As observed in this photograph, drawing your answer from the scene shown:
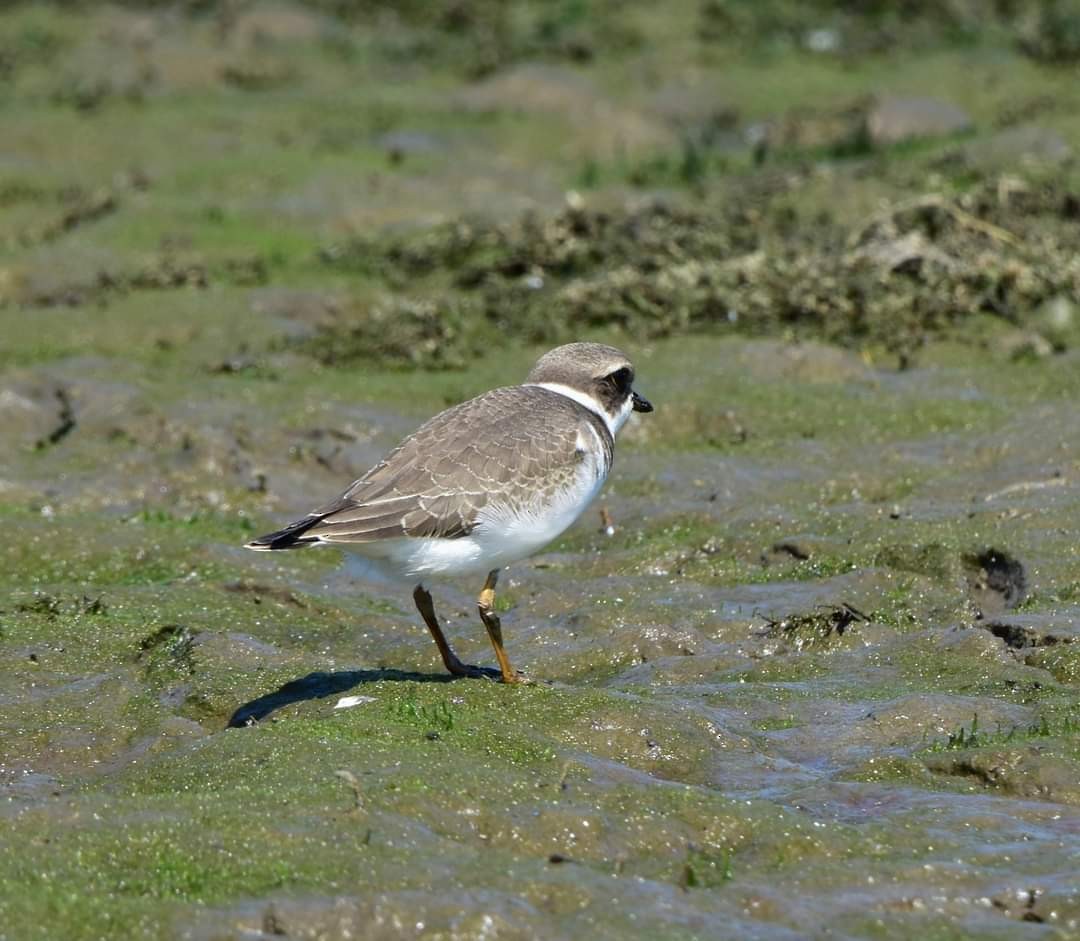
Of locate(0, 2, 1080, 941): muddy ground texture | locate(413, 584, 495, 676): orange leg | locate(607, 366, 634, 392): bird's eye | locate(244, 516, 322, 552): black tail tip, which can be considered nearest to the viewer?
locate(0, 2, 1080, 941): muddy ground texture

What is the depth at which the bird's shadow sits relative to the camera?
310 inches

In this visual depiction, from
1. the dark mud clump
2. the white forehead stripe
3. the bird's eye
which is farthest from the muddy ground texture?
the bird's eye

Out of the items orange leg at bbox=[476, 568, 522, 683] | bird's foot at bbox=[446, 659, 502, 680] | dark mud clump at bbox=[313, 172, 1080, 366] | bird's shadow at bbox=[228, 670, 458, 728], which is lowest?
dark mud clump at bbox=[313, 172, 1080, 366]

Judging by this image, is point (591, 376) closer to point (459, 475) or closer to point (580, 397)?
point (580, 397)

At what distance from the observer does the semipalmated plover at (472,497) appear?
7887 mm

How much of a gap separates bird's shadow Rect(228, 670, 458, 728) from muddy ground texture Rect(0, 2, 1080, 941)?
0.05 m

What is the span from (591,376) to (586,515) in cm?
198

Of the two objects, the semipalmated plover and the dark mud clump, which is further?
the dark mud clump

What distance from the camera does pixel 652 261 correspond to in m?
15.1

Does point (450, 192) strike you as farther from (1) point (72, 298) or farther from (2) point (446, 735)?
(2) point (446, 735)

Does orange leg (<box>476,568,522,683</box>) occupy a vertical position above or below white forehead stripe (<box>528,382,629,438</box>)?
below

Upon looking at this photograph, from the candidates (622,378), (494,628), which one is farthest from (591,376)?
(494,628)

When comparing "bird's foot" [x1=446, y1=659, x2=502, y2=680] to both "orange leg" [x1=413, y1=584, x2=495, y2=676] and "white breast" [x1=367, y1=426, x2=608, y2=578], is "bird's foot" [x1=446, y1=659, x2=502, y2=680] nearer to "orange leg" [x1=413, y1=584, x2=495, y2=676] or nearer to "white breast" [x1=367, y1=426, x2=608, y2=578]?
"orange leg" [x1=413, y1=584, x2=495, y2=676]

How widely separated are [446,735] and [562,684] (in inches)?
48.3
